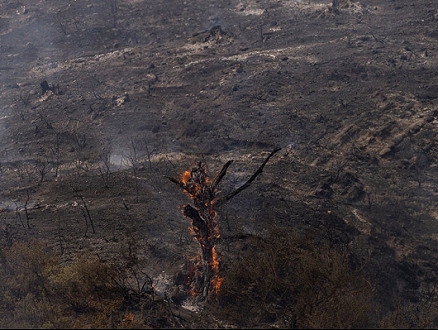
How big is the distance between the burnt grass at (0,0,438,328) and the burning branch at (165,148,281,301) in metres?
1.87

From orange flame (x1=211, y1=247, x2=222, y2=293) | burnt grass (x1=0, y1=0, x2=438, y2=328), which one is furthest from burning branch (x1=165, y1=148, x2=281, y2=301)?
burnt grass (x1=0, y1=0, x2=438, y2=328)

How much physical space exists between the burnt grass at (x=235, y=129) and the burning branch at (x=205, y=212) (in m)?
1.87

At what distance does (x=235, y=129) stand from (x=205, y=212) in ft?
52.2

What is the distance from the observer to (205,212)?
15.2 m

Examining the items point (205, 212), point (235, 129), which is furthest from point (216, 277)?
point (235, 129)

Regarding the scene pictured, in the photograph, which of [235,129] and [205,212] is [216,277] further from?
[235,129]

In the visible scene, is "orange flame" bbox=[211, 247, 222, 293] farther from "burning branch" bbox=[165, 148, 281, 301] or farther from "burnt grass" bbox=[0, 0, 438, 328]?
"burnt grass" bbox=[0, 0, 438, 328]

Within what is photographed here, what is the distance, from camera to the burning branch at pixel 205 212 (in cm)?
1495

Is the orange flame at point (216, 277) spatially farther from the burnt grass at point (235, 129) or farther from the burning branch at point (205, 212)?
the burnt grass at point (235, 129)

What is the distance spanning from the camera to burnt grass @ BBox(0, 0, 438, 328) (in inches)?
807

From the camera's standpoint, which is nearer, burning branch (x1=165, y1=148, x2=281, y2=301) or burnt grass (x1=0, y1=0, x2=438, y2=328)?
burning branch (x1=165, y1=148, x2=281, y2=301)

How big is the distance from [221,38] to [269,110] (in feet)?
54.2

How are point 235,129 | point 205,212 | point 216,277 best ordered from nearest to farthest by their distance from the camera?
1. point 205,212
2. point 216,277
3. point 235,129

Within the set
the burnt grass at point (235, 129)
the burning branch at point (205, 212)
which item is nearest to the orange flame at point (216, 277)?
the burning branch at point (205, 212)
